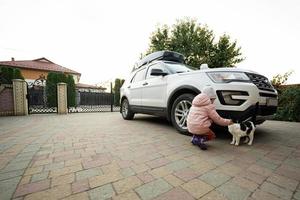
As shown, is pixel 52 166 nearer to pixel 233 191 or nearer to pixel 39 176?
pixel 39 176

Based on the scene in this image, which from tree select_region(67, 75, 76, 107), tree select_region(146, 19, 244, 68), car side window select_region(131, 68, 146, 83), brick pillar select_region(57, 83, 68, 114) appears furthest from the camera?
tree select_region(67, 75, 76, 107)

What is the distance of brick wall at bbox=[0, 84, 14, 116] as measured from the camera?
25.4ft

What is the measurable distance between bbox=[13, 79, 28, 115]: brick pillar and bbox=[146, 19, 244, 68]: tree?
42.9 ft

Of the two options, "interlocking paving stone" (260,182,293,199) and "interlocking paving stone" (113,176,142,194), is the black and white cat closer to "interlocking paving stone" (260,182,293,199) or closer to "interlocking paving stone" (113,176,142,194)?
"interlocking paving stone" (260,182,293,199)

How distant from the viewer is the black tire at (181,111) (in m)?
3.15

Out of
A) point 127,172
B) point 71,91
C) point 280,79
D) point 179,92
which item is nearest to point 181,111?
point 179,92

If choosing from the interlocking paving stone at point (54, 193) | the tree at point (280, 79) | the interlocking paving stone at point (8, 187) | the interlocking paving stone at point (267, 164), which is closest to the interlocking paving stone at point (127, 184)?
the interlocking paving stone at point (54, 193)

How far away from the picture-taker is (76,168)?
1.73m

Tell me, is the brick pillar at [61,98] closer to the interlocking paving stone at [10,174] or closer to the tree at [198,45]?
the interlocking paving stone at [10,174]

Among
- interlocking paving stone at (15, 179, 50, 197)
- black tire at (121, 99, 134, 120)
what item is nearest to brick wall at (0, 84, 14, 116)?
black tire at (121, 99, 134, 120)

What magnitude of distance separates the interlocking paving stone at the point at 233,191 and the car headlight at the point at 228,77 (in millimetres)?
1837

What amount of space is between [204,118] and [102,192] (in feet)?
5.91

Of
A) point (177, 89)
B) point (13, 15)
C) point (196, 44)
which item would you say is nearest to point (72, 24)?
point (13, 15)

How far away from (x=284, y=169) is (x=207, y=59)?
15.6 metres
